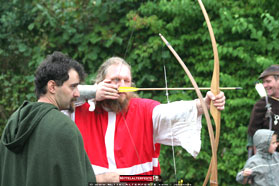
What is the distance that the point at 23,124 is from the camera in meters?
1.65

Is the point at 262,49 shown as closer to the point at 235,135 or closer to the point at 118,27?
the point at 235,135

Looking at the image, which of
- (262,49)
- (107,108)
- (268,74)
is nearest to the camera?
(107,108)

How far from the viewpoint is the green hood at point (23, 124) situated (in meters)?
1.64

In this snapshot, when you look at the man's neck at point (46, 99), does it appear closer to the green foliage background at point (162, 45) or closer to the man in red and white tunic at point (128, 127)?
Answer: the man in red and white tunic at point (128, 127)

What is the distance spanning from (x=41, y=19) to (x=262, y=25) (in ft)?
8.99

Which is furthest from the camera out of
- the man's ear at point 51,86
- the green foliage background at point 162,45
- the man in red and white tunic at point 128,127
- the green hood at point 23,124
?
the green foliage background at point 162,45

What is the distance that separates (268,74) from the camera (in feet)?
10.1

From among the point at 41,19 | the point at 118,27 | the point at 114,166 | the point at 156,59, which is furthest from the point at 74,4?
the point at 114,166

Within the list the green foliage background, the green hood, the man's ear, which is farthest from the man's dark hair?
the green foliage background

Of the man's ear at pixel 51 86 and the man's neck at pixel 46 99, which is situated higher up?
the man's ear at pixel 51 86

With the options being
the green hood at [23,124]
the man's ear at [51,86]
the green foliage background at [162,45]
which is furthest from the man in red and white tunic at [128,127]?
the green hood at [23,124]

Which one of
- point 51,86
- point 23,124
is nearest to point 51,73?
point 51,86

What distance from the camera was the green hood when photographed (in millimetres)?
1637

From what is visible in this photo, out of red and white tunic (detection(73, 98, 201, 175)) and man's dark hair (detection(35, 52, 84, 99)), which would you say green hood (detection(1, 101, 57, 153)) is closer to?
man's dark hair (detection(35, 52, 84, 99))
